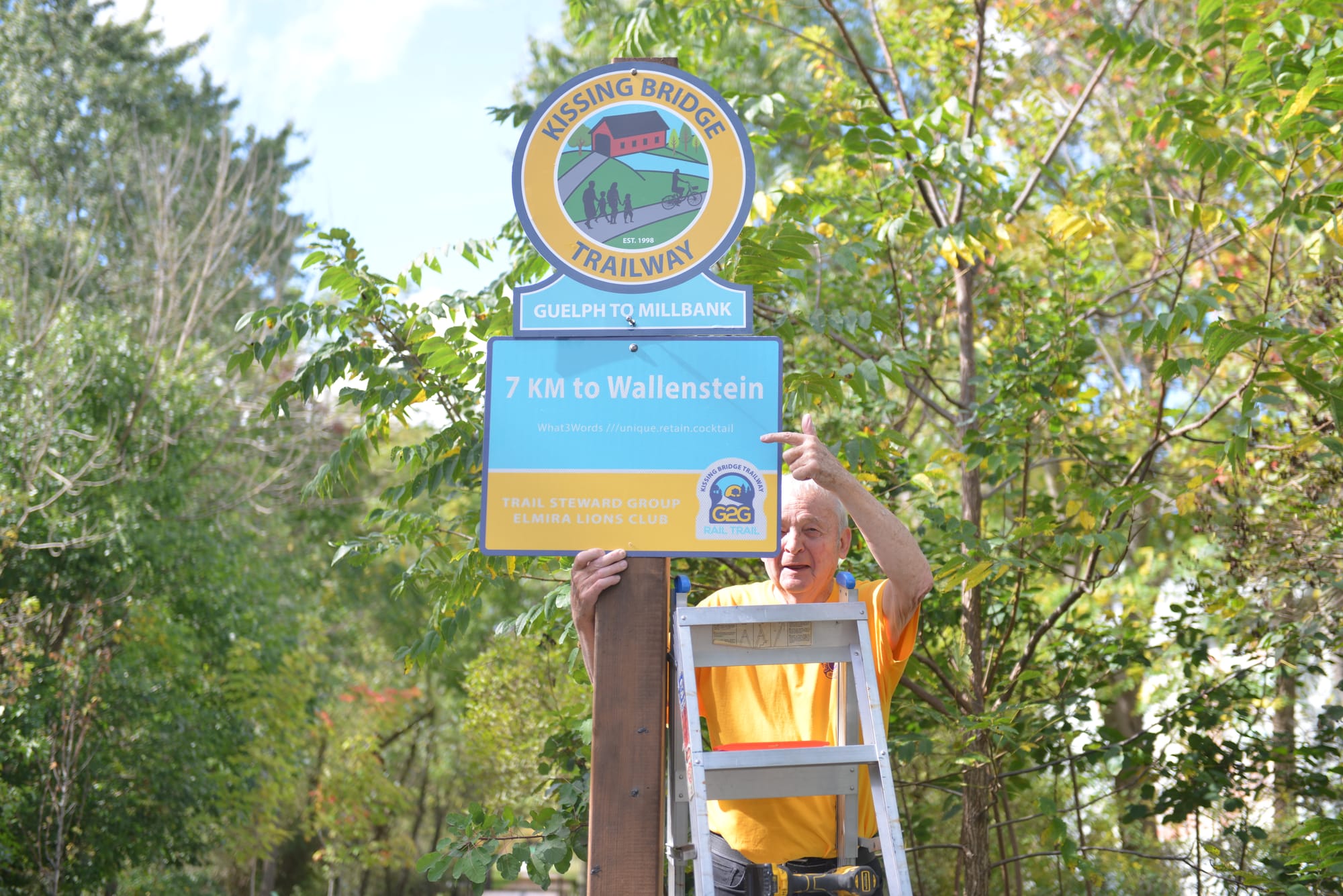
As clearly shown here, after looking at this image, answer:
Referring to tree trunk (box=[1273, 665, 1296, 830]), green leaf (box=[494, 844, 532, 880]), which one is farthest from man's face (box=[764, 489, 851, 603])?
tree trunk (box=[1273, 665, 1296, 830])

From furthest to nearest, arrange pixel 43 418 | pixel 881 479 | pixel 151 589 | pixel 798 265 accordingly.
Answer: pixel 151 589 < pixel 43 418 < pixel 881 479 < pixel 798 265

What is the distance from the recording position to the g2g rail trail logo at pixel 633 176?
8.96 ft

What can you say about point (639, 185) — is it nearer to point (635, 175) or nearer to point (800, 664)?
point (635, 175)

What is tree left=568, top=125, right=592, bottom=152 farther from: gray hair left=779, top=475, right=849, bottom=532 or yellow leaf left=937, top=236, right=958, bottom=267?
yellow leaf left=937, top=236, right=958, bottom=267

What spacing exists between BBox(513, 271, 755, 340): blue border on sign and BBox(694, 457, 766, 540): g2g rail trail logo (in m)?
0.37

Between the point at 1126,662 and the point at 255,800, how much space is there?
934 cm

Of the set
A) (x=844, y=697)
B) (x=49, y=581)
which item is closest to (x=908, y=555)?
(x=844, y=697)

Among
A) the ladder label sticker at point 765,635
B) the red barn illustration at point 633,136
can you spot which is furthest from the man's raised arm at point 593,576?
the red barn illustration at point 633,136

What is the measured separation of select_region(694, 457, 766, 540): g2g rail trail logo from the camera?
2572mm

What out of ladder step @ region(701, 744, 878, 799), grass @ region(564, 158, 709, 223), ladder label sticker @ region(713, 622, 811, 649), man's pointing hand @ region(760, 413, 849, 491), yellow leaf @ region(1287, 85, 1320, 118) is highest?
yellow leaf @ region(1287, 85, 1320, 118)

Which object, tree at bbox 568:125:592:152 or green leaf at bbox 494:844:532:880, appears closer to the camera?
tree at bbox 568:125:592:152

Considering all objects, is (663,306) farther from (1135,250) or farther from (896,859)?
(1135,250)

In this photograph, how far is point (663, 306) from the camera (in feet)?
8.89

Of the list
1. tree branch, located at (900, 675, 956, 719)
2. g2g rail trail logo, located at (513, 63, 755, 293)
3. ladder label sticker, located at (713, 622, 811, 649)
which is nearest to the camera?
ladder label sticker, located at (713, 622, 811, 649)
